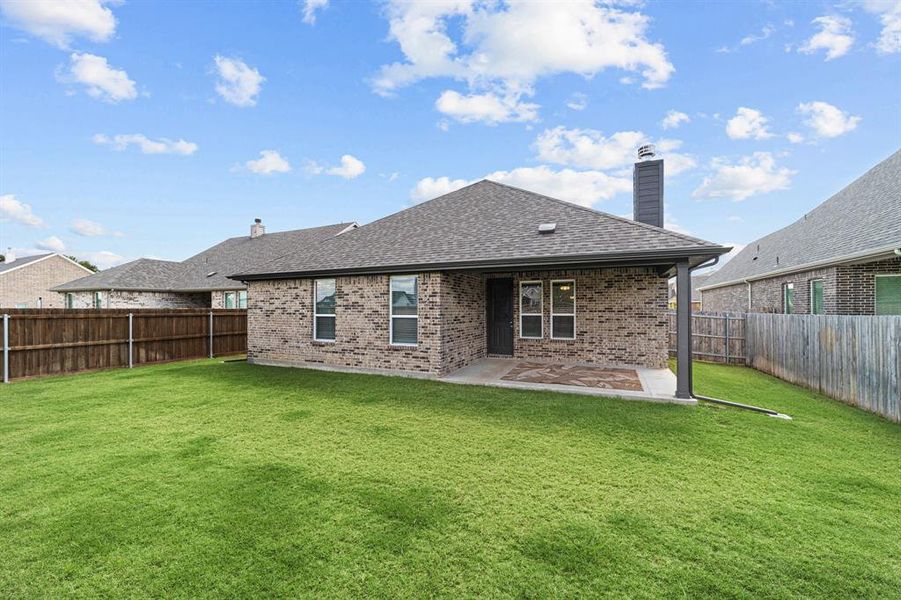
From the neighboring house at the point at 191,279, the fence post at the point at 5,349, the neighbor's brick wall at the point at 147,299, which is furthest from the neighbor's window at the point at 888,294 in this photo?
the neighbor's brick wall at the point at 147,299

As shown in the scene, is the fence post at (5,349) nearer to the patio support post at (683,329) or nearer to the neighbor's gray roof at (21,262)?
the patio support post at (683,329)

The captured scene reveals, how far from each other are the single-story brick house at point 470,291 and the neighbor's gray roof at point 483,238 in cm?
4

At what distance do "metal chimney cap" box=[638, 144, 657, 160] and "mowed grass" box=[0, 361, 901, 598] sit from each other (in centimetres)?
781

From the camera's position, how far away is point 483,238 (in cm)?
944

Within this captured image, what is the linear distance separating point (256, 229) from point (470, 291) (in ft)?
70.9

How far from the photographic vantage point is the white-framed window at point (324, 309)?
10414mm

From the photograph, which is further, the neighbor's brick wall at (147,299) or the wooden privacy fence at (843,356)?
the neighbor's brick wall at (147,299)

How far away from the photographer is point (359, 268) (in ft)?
31.4

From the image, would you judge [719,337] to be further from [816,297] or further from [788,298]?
[788,298]

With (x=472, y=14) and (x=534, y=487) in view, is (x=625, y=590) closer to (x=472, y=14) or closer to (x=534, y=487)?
(x=534, y=487)

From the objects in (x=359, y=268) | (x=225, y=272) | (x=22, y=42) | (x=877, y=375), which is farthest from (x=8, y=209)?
(x=877, y=375)

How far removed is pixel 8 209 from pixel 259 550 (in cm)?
7019

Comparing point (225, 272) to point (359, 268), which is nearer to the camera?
point (359, 268)

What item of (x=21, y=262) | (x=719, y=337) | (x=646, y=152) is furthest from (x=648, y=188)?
(x=21, y=262)
